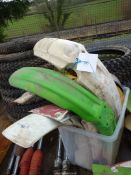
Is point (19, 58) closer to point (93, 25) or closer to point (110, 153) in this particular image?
point (110, 153)

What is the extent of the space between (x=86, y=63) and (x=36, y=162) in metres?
0.33

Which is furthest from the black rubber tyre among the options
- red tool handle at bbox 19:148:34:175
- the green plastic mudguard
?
red tool handle at bbox 19:148:34:175

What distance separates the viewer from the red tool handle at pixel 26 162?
0.66m

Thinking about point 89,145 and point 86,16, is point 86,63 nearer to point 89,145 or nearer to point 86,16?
point 89,145

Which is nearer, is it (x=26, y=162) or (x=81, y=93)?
(x=81, y=93)

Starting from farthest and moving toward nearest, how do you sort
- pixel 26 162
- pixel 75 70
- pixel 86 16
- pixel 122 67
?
1. pixel 86 16
2. pixel 122 67
3. pixel 26 162
4. pixel 75 70

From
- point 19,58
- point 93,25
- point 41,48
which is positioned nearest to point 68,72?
point 41,48

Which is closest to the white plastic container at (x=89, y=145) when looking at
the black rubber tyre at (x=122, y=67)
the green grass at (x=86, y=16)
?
the black rubber tyre at (x=122, y=67)

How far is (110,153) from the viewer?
619 millimetres

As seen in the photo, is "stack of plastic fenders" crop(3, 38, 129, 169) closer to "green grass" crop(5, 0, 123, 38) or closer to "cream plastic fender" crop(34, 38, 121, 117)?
"cream plastic fender" crop(34, 38, 121, 117)

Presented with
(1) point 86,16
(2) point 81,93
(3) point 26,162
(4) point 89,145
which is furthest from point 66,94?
(1) point 86,16

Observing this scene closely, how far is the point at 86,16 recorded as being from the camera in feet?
7.21

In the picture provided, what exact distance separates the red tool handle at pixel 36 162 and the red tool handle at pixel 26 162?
0.01 m

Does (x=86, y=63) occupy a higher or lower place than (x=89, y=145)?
higher
